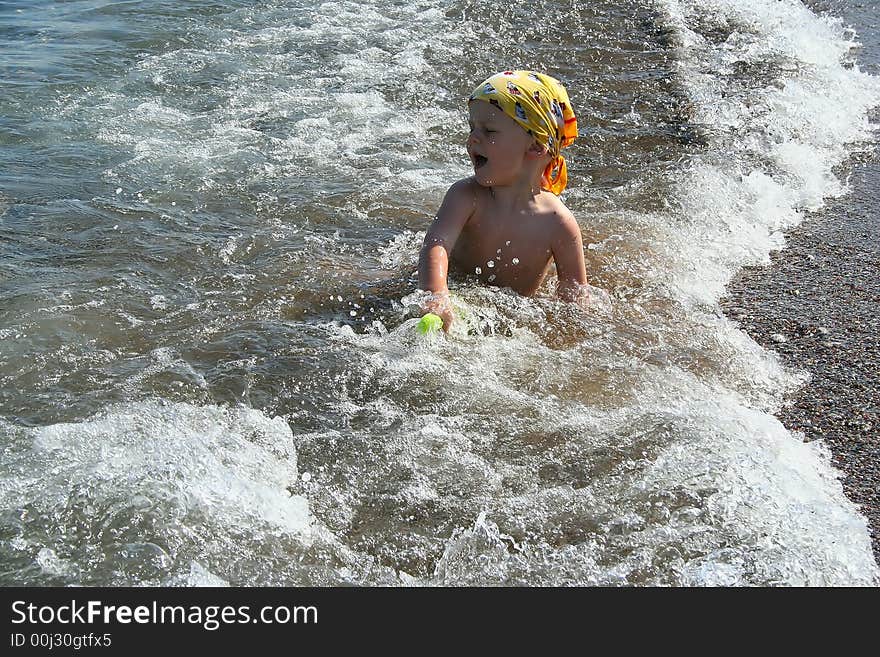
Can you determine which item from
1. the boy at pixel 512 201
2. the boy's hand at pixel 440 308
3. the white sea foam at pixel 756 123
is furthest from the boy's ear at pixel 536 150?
the white sea foam at pixel 756 123

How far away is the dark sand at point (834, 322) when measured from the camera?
3.72 metres

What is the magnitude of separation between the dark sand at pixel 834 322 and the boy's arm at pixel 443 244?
1393 millimetres

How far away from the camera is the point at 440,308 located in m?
4.20

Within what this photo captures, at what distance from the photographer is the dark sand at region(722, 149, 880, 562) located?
372 centimetres

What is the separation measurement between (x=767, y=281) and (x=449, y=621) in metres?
3.10

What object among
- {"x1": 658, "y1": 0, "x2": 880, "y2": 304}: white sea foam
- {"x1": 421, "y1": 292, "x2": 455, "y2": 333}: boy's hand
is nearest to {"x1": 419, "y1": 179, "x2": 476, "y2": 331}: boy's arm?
{"x1": 421, "y1": 292, "x2": 455, "y2": 333}: boy's hand

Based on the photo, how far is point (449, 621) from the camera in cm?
269

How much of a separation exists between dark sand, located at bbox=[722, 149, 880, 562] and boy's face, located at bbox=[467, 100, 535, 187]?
4.23 feet

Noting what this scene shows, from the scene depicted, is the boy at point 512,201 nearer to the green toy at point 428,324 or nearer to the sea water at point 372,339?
the sea water at point 372,339

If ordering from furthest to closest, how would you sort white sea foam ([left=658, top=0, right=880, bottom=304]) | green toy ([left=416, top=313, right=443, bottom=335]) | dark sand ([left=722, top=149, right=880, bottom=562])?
white sea foam ([left=658, top=0, right=880, bottom=304])
green toy ([left=416, top=313, right=443, bottom=335])
dark sand ([left=722, top=149, right=880, bottom=562])

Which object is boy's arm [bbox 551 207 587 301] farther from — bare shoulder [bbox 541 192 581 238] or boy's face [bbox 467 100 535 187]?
boy's face [bbox 467 100 535 187]

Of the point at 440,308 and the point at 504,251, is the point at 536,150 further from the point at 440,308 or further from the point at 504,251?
the point at 440,308

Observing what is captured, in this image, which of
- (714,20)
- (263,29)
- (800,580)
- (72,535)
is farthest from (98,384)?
(714,20)

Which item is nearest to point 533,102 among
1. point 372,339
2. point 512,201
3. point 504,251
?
point 512,201
